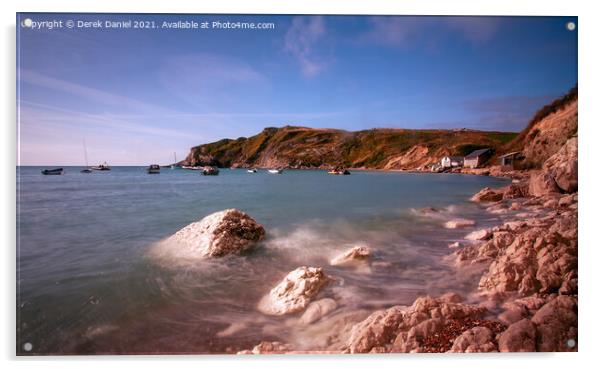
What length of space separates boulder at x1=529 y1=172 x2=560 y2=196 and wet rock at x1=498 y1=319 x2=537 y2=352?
1940 mm

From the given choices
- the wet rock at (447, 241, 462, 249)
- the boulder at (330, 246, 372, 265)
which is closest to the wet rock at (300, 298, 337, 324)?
the boulder at (330, 246, 372, 265)

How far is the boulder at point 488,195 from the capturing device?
3.86 metres

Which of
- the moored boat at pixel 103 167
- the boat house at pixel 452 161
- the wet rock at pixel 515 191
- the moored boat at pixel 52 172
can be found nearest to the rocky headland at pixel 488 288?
the wet rock at pixel 515 191

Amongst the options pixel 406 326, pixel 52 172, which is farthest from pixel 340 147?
pixel 52 172

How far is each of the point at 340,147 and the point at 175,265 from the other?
2.56 m

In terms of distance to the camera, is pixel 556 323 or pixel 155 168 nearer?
pixel 556 323

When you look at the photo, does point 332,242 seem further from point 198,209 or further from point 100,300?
point 100,300

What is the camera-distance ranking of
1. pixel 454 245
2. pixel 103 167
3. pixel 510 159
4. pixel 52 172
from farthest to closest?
pixel 510 159 → pixel 103 167 → pixel 454 245 → pixel 52 172

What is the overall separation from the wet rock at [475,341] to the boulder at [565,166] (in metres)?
2.13

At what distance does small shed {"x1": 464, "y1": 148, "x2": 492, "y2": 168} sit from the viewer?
3.73 metres

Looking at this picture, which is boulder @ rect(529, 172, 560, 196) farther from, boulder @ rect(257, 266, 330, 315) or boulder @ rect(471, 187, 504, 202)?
boulder @ rect(257, 266, 330, 315)

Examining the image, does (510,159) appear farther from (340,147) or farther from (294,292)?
(294,292)

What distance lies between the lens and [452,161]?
422 centimetres

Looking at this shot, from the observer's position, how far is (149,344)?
227cm
